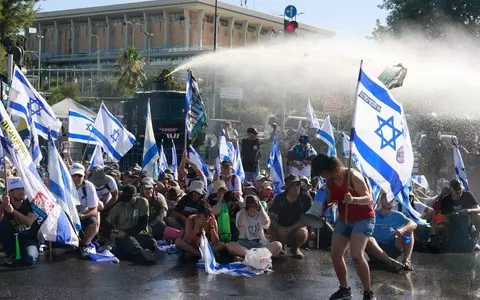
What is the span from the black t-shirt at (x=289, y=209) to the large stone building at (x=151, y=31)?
229 ft

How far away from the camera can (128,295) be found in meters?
8.52

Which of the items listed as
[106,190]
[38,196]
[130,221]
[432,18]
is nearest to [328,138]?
[106,190]

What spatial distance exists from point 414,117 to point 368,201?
21.8 meters

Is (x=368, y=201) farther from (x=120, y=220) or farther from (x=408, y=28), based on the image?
(x=408, y=28)

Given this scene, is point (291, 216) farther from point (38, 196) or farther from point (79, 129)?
point (79, 129)

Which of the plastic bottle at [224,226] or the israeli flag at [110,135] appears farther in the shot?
the israeli flag at [110,135]

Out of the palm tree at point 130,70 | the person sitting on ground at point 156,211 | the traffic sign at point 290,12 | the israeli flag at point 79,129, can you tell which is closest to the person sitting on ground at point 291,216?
the person sitting on ground at point 156,211

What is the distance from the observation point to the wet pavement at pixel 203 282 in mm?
8648

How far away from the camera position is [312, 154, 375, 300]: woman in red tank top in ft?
26.7

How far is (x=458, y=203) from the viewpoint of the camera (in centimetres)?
1280

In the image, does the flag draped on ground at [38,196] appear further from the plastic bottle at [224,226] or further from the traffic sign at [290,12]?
the traffic sign at [290,12]

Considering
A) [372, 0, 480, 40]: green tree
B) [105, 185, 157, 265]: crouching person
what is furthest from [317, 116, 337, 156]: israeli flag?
[372, 0, 480, 40]: green tree

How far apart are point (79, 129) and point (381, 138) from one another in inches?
365

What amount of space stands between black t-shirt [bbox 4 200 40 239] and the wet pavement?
0.45 m
